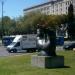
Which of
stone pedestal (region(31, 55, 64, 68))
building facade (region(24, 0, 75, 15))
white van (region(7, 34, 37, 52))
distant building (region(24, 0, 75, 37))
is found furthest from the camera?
building facade (region(24, 0, 75, 15))

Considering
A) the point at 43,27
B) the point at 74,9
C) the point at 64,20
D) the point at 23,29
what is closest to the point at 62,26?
the point at 64,20

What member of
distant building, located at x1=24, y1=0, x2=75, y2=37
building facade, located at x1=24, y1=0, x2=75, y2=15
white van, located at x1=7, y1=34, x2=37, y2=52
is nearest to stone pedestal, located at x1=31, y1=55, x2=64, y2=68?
white van, located at x1=7, y1=34, x2=37, y2=52

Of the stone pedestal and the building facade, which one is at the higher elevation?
the building facade

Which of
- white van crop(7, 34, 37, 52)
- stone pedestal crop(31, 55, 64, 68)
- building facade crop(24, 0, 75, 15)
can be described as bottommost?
stone pedestal crop(31, 55, 64, 68)

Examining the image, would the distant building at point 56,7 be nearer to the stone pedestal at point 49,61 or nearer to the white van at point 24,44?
Result: the white van at point 24,44

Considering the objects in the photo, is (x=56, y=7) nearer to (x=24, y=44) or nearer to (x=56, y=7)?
(x=56, y=7)

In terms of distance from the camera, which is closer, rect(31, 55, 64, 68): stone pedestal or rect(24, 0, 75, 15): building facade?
rect(31, 55, 64, 68): stone pedestal

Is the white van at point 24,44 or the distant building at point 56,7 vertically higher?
the distant building at point 56,7

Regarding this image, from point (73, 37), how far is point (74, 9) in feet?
91.7

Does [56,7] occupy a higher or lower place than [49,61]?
higher

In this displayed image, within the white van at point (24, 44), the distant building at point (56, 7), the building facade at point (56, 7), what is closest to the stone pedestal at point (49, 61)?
the white van at point (24, 44)

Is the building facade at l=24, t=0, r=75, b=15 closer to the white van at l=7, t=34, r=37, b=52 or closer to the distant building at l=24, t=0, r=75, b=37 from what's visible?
the distant building at l=24, t=0, r=75, b=37

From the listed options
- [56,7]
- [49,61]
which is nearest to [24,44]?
[49,61]

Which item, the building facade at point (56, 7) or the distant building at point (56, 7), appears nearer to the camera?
the distant building at point (56, 7)
